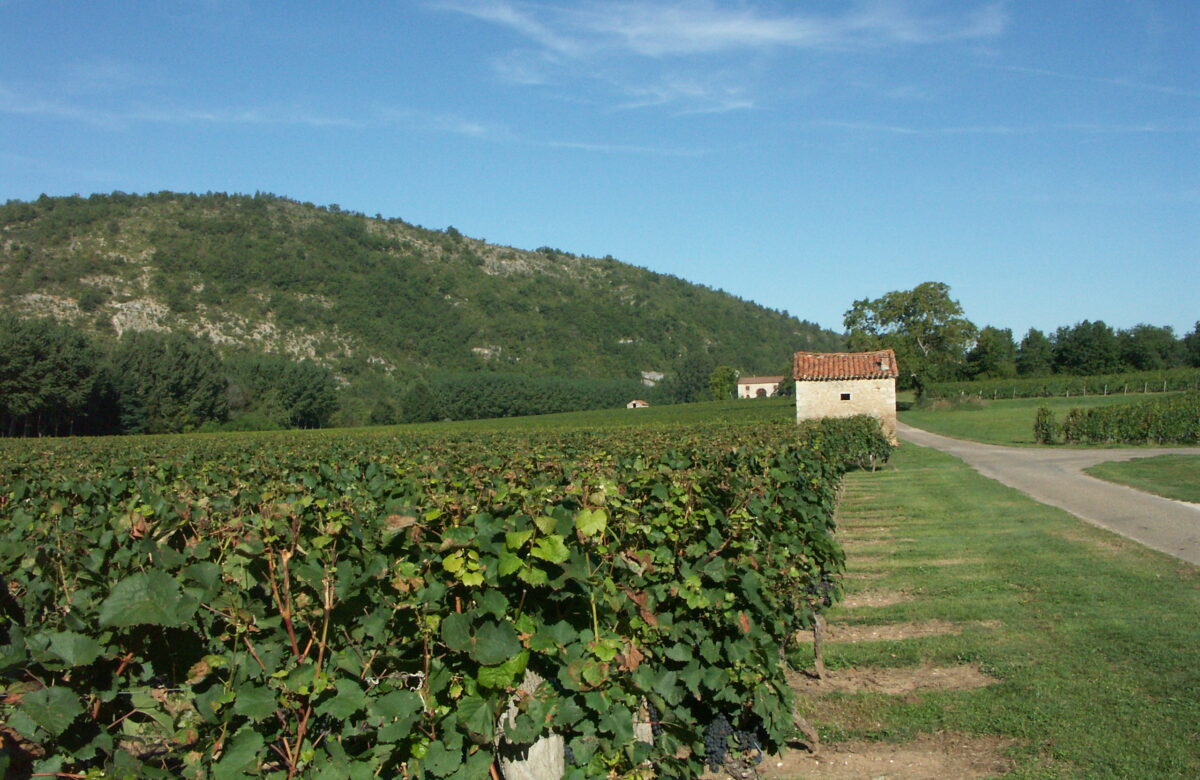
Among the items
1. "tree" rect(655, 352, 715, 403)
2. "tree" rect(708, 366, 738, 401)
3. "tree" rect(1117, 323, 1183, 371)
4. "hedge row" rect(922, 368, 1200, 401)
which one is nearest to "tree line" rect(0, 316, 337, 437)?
"tree" rect(655, 352, 715, 403)

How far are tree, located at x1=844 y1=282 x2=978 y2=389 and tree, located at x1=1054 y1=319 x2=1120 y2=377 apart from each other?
23448 mm

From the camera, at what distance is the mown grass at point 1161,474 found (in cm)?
1600

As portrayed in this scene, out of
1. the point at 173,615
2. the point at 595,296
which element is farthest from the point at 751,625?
the point at 595,296

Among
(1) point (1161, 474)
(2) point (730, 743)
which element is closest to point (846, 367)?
(1) point (1161, 474)

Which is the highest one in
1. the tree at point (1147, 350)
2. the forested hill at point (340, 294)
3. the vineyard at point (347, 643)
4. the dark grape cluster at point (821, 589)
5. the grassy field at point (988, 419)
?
the forested hill at point (340, 294)

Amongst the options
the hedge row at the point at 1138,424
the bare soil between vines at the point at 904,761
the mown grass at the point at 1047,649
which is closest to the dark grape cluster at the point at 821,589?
the mown grass at the point at 1047,649

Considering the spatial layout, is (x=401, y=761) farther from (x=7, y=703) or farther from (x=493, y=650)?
(x=7, y=703)

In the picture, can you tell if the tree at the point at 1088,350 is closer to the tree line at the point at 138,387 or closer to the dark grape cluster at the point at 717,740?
the tree line at the point at 138,387

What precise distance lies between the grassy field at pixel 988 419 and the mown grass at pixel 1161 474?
11.8 m

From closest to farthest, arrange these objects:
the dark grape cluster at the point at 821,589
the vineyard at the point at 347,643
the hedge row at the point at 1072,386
A: the vineyard at the point at 347,643 → the dark grape cluster at the point at 821,589 → the hedge row at the point at 1072,386

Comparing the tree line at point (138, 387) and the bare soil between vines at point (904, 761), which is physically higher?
the tree line at point (138, 387)

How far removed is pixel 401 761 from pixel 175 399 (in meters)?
77.4

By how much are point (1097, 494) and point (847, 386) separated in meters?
22.0

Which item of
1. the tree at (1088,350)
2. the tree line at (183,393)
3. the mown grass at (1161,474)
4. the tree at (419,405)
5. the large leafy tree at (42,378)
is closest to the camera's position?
the mown grass at (1161,474)
